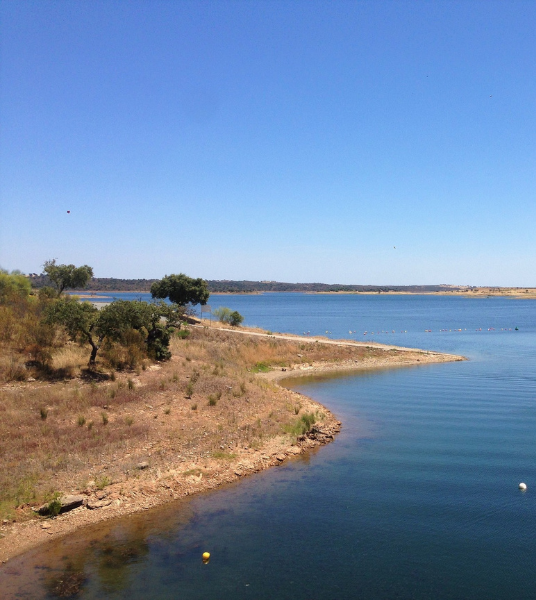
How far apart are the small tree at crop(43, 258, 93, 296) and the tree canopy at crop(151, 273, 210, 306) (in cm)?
996

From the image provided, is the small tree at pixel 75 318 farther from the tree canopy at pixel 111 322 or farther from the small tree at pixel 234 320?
the small tree at pixel 234 320

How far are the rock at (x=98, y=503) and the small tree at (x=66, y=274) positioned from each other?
43.2 m

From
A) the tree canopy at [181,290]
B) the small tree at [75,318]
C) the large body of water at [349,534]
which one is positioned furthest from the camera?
the tree canopy at [181,290]

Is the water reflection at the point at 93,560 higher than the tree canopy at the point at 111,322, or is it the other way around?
the tree canopy at the point at 111,322

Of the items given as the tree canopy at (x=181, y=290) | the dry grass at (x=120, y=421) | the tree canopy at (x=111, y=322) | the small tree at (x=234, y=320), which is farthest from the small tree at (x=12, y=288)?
the small tree at (x=234, y=320)

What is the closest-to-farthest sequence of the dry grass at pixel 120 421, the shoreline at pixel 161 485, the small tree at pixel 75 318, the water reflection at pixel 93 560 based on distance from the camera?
the water reflection at pixel 93 560, the shoreline at pixel 161 485, the dry grass at pixel 120 421, the small tree at pixel 75 318

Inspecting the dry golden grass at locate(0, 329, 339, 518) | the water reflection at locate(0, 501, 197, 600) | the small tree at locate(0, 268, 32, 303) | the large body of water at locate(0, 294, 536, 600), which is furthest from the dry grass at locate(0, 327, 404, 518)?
the small tree at locate(0, 268, 32, 303)

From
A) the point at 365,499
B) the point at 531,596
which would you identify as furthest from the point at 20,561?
the point at 531,596

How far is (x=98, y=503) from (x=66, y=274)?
146 ft

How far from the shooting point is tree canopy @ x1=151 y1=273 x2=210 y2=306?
64688 millimetres

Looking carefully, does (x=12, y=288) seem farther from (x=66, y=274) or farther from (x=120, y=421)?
(x=120, y=421)

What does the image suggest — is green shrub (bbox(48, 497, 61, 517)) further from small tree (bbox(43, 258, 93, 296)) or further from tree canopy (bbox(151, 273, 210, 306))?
tree canopy (bbox(151, 273, 210, 306))

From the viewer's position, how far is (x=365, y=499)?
16406 mm

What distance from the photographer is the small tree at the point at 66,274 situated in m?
54.9
